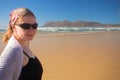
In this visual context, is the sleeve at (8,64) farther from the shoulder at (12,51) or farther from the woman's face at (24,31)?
the woman's face at (24,31)

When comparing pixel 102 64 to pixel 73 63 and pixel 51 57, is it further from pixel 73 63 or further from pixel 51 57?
pixel 51 57

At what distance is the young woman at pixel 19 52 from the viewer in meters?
1.54

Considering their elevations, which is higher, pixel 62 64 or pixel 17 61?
pixel 17 61

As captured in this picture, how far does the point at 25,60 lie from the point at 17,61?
0.14m

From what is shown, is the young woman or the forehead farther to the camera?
the forehead

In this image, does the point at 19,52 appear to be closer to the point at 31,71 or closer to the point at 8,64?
the point at 8,64

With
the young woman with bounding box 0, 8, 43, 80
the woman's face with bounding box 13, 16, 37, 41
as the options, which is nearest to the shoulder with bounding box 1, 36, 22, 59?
the young woman with bounding box 0, 8, 43, 80

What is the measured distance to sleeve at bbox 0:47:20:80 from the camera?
153cm

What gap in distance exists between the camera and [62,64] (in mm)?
7016

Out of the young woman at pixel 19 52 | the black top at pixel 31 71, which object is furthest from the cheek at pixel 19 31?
the black top at pixel 31 71

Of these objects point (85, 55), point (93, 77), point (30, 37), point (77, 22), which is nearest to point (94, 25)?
point (77, 22)

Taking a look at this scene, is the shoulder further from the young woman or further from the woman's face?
the woman's face

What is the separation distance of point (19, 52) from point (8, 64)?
11cm

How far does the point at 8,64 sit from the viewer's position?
60.4 inches
